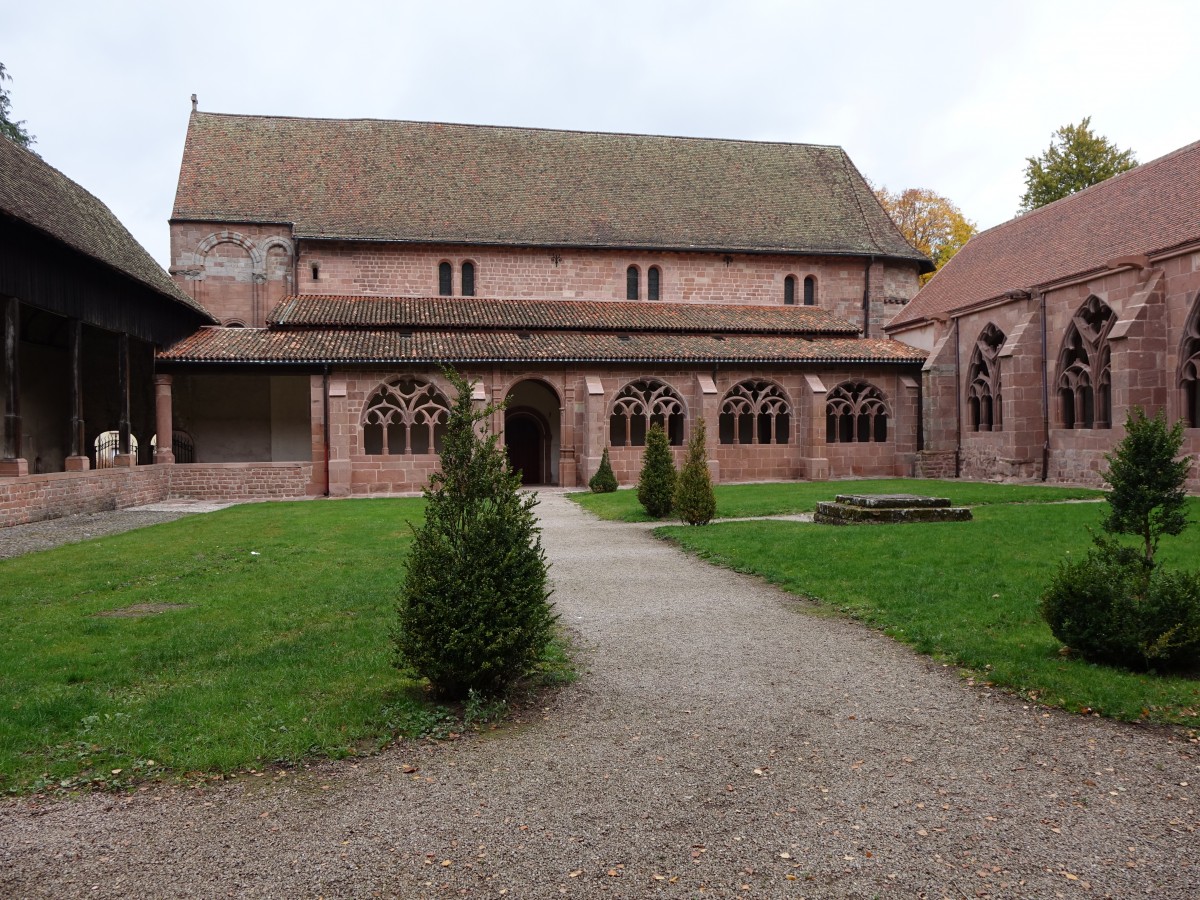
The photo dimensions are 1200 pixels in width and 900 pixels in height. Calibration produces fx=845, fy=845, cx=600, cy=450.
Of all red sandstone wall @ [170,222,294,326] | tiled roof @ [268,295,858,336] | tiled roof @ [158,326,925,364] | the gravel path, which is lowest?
the gravel path

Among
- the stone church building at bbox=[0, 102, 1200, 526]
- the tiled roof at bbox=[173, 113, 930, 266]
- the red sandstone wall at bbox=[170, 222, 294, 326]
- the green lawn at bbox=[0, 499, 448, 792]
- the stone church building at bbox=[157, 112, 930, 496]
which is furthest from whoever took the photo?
the tiled roof at bbox=[173, 113, 930, 266]

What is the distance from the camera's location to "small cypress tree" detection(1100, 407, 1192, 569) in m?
5.86

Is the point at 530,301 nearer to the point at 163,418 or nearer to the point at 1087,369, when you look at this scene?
the point at 163,418

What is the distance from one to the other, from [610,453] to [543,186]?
1108 cm

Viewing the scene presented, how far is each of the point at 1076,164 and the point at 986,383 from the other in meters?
16.0

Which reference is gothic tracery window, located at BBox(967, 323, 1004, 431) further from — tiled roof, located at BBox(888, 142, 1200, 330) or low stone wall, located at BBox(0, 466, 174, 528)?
low stone wall, located at BBox(0, 466, 174, 528)

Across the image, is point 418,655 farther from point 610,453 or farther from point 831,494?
point 610,453

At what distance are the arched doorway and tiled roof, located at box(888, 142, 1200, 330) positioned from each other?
12.4 meters

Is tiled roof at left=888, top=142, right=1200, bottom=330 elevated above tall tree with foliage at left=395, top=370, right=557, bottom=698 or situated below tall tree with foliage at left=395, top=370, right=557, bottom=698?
above

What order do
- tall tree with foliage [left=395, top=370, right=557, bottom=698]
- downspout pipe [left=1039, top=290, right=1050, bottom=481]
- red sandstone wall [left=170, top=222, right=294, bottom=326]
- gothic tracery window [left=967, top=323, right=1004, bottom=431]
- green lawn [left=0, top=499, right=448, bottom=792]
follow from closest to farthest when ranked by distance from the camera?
green lawn [left=0, top=499, right=448, bottom=792], tall tree with foliage [left=395, top=370, right=557, bottom=698], downspout pipe [left=1039, top=290, right=1050, bottom=481], gothic tracery window [left=967, top=323, right=1004, bottom=431], red sandstone wall [left=170, top=222, right=294, bottom=326]

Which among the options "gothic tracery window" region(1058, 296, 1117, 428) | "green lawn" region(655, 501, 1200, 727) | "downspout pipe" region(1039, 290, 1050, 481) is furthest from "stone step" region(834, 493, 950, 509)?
"downspout pipe" region(1039, 290, 1050, 481)

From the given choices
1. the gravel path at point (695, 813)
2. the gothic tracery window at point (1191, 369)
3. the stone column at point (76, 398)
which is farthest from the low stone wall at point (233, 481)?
the gothic tracery window at point (1191, 369)

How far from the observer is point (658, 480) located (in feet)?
51.6

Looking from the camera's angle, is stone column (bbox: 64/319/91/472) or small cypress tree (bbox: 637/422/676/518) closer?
small cypress tree (bbox: 637/422/676/518)
